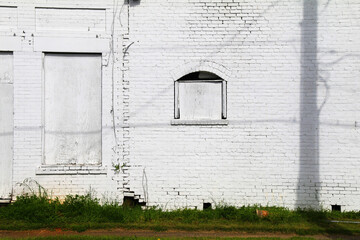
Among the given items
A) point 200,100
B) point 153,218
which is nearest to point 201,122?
point 200,100

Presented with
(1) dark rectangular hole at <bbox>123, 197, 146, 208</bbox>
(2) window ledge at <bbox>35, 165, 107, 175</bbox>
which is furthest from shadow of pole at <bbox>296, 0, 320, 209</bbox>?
(2) window ledge at <bbox>35, 165, 107, 175</bbox>

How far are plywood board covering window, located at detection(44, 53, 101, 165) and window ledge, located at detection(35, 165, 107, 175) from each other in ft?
0.43

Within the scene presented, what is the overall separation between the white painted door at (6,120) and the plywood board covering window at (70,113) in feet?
2.24

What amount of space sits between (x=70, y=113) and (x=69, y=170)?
1132 millimetres

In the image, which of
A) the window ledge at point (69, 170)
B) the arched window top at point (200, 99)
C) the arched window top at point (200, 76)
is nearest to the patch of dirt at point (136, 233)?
the window ledge at point (69, 170)

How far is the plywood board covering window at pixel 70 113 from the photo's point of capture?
8188 millimetres

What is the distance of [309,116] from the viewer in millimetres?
8109

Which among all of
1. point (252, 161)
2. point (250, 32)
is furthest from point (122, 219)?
point (250, 32)

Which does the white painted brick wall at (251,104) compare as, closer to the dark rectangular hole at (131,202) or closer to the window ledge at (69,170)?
the dark rectangular hole at (131,202)

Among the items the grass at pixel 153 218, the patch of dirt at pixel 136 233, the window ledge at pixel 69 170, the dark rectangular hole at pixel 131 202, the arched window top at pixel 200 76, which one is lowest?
the patch of dirt at pixel 136 233

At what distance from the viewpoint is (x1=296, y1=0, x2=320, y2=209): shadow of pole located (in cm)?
808

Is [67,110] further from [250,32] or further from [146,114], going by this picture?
[250,32]

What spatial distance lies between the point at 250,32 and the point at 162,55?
181cm

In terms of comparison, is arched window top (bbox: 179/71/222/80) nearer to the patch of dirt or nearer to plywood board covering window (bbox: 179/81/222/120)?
plywood board covering window (bbox: 179/81/222/120)
